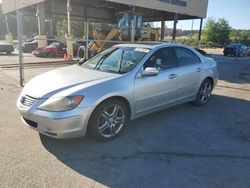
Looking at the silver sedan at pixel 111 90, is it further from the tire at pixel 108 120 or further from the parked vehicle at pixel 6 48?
the parked vehicle at pixel 6 48

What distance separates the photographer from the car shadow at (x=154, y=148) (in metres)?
3.27

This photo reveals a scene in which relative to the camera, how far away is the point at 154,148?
398 cm

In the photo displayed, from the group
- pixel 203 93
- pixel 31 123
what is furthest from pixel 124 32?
pixel 31 123

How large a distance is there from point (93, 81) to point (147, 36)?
17131mm

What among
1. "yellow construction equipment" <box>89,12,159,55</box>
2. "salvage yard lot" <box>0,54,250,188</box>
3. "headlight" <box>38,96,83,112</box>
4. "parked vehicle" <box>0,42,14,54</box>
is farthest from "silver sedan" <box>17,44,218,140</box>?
"parked vehicle" <box>0,42,14,54</box>

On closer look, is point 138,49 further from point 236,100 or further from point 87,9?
point 87,9

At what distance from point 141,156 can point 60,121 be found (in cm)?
127

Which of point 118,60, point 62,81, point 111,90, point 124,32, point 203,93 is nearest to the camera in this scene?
point 111,90

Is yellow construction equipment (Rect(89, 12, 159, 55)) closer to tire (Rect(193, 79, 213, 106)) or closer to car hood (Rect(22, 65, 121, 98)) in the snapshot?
tire (Rect(193, 79, 213, 106))

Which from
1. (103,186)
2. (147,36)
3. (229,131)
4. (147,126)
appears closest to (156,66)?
(147,126)

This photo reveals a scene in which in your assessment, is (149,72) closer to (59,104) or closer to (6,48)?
(59,104)

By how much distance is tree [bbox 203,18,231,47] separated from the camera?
2026 inches

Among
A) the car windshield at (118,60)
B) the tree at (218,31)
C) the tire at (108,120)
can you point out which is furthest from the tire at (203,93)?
the tree at (218,31)

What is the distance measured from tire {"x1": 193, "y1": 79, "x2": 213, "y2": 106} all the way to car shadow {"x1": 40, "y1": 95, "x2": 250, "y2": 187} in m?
0.64
